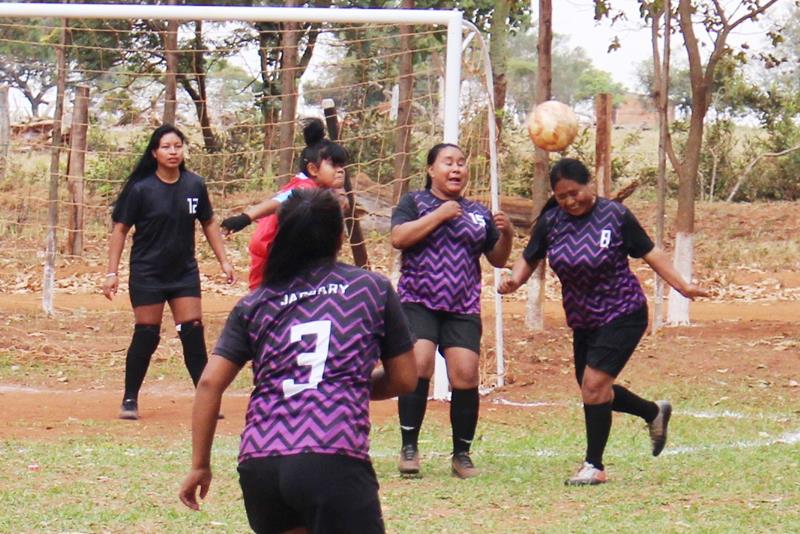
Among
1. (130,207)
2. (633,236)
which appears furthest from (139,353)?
(633,236)

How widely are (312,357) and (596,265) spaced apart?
A: 346 cm

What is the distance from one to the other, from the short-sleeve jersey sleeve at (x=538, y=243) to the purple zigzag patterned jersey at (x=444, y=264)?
269mm

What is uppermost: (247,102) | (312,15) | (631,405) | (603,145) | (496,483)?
(312,15)

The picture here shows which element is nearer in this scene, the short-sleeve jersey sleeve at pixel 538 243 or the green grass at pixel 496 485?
the green grass at pixel 496 485

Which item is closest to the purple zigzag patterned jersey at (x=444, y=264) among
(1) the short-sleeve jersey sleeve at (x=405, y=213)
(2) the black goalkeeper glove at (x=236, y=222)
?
(1) the short-sleeve jersey sleeve at (x=405, y=213)

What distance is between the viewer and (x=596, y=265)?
717 cm

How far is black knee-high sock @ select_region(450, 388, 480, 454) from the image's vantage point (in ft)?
24.6

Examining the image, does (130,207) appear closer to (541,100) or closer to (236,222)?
(236,222)

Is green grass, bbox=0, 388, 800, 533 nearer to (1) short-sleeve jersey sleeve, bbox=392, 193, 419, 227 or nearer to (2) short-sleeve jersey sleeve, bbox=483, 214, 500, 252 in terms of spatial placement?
(2) short-sleeve jersey sleeve, bbox=483, 214, 500, 252

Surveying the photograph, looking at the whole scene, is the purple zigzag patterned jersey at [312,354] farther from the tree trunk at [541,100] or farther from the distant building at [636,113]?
the distant building at [636,113]

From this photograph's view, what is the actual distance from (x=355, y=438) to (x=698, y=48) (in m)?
10.6

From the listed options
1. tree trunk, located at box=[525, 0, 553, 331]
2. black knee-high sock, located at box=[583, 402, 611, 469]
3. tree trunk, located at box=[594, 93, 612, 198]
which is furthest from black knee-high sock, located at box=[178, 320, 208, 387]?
tree trunk, located at box=[594, 93, 612, 198]

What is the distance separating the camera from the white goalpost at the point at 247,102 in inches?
416

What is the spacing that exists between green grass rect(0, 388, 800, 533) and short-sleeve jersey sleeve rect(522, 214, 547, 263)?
1.17 metres
